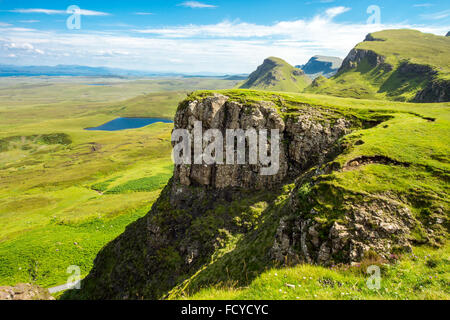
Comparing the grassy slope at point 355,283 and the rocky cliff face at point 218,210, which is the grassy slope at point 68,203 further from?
the grassy slope at point 355,283

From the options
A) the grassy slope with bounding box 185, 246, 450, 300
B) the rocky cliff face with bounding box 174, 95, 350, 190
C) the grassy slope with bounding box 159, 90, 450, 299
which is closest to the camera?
the grassy slope with bounding box 185, 246, 450, 300

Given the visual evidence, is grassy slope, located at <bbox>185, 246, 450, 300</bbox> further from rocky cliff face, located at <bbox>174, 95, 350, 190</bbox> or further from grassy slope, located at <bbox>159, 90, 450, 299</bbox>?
rocky cliff face, located at <bbox>174, 95, 350, 190</bbox>

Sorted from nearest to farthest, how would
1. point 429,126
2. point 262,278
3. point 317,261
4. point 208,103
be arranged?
1. point 262,278
2. point 317,261
3. point 429,126
4. point 208,103

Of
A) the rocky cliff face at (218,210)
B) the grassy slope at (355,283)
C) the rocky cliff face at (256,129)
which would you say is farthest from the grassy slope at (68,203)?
the grassy slope at (355,283)

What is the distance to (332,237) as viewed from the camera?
15.3 meters

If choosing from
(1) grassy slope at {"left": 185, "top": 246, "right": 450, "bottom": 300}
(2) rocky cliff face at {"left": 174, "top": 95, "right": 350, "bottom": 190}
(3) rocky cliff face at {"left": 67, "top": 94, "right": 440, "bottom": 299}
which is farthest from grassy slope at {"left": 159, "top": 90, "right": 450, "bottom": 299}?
(2) rocky cliff face at {"left": 174, "top": 95, "right": 350, "bottom": 190}

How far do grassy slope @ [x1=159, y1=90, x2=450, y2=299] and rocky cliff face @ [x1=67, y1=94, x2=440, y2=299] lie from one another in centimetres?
51

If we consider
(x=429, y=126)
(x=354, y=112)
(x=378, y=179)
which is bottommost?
(x=378, y=179)

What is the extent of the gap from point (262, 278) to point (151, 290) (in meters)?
26.1

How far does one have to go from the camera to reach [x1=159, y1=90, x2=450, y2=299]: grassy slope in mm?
10883

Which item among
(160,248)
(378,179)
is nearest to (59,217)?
(160,248)

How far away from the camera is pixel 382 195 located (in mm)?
17047

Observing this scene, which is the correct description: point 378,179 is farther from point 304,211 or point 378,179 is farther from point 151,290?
point 151,290

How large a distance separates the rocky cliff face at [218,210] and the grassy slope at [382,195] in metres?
0.51
